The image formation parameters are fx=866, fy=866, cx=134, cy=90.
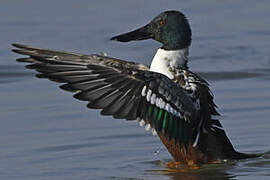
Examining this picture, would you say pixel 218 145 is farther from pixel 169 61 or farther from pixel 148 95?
pixel 148 95

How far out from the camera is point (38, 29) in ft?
43.1

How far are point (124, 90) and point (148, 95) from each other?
0.21m

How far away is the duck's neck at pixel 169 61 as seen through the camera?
26.8 ft

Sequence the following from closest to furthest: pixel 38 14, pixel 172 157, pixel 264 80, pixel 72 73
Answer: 1. pixel 72 73
2. pixel 172 157
3. pixel 264 80
4. pixel 38 14

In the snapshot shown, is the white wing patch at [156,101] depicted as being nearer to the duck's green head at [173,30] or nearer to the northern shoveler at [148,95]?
the northern shoveler at [148,95]

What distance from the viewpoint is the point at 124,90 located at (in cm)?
747

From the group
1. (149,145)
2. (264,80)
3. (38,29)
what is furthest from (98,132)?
(38,29)

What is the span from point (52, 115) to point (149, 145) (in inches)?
52.7

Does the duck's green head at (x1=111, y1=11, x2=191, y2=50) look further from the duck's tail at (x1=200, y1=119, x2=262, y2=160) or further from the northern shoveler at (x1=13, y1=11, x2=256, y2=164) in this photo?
the duck's tail at (x1=200, y1=119, x2=262, y2=160)

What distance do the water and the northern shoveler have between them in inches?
14.3

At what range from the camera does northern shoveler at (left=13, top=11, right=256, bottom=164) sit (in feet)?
24.4

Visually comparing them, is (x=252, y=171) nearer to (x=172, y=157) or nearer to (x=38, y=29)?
(x=172, y=157)

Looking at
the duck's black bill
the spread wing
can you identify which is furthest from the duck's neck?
the spread wing

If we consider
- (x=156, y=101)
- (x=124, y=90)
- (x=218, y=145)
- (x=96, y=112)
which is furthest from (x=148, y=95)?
(x=96, y=112)
